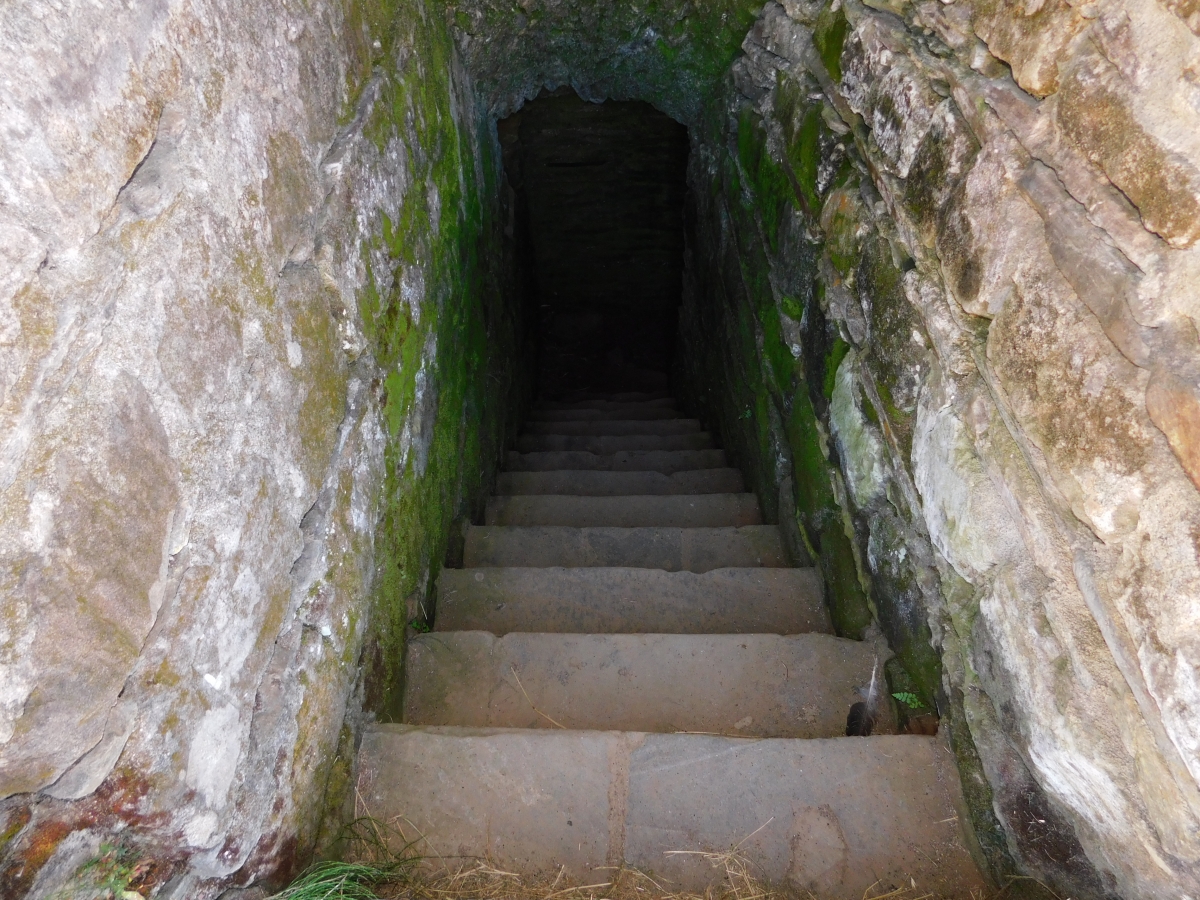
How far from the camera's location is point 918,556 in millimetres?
1574

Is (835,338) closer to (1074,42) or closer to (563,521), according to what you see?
(1074,42)

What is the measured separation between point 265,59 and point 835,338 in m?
1.52

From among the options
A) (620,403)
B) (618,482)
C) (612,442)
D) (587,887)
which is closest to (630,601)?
(587,887)

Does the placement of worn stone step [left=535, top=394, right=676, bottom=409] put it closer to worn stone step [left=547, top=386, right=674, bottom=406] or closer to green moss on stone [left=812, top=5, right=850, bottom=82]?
worn stone step [left=547, top=386, right=674, bottom=406]

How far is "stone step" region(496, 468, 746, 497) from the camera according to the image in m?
3.29

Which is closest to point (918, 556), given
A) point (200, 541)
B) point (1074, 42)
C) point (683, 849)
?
point (683, 849)

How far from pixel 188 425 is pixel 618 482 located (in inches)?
98.2

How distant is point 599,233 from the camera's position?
6.14 metres

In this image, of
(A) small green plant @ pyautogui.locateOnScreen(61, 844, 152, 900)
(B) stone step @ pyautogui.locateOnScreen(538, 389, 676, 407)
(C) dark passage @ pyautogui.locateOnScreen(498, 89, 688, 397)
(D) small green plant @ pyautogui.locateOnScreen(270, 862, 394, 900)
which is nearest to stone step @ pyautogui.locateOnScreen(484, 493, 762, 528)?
(D) small green plant @ pyautogui.locateOnScreen(270, 862, 394, 900)

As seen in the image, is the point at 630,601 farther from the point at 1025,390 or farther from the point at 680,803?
the point at 1025,390

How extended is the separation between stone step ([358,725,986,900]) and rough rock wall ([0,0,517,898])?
0.26m

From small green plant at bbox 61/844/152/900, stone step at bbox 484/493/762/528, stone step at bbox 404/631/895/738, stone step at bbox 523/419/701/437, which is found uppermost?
stone step at bbox 523/419/701/437

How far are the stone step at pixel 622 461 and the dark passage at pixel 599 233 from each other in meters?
2.21

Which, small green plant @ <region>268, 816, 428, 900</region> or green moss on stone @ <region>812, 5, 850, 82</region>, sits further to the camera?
green moss on stone @ <region>812, 5, 850, 82</region>
